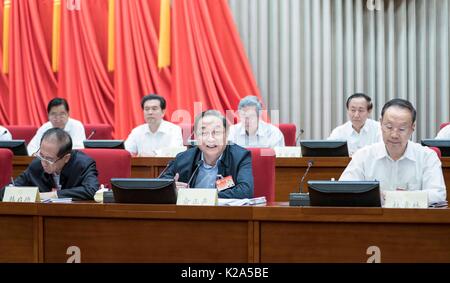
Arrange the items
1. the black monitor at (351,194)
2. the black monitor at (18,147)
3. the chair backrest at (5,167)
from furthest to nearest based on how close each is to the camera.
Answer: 1. the black monitor at (18,147)
2. the chair backrest at (5,167)
3. the black monitor at (351,194)

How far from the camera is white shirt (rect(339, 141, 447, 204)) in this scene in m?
3.46

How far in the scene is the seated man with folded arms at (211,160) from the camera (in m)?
3.72

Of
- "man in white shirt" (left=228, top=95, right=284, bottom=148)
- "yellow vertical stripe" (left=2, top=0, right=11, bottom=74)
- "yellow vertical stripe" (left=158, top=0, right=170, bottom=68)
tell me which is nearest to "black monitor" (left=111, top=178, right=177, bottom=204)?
"man in white shirt" (left=228, top=95, right=284, bottom=148)

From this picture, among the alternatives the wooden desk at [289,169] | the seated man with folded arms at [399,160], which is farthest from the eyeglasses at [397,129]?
the wooden desk at [289,169]

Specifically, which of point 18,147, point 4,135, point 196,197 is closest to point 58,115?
point 4,135

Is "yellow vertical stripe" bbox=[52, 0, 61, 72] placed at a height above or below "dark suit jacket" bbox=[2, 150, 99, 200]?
above

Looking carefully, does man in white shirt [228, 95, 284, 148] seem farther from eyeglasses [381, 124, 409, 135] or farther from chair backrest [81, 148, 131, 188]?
eyeglasses [381, 124, 409, 135]

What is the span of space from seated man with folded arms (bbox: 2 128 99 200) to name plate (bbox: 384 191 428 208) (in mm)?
1561

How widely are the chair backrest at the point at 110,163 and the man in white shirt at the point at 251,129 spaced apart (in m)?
2.18

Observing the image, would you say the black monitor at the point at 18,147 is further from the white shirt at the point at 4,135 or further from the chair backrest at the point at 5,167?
the chair backrest at the point at 5,167

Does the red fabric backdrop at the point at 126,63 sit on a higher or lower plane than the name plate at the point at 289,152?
higher

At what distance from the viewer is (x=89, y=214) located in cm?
283

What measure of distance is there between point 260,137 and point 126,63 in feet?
6.43
